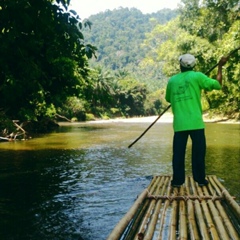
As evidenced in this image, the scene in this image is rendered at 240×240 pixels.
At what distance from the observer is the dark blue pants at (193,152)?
5.45m

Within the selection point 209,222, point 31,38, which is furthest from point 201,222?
point 31,38

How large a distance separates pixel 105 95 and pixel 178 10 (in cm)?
3306

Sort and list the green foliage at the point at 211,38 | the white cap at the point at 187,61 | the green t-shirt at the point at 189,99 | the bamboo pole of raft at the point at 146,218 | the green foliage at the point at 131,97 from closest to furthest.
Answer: the bamboo pole of raft at the point at 146,218
the green t-shirt at the point at 189,99
the white cap at the point at 187,61
the green foliage at the point at 211,38
the green foliage at the point at 131,97

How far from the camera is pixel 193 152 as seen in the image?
219 inches

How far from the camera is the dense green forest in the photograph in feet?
14.8

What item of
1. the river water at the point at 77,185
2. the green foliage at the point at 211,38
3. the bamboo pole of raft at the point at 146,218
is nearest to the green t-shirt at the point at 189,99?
the bamboo pole of raft at the point at 146,218

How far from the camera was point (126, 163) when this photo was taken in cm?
1255

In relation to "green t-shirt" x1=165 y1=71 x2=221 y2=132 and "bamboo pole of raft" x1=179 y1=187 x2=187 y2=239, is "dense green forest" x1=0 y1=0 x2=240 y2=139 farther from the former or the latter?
"bamboo pole of raft" x1=179 y1=187 x2=187 y2=239

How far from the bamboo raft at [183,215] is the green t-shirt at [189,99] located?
0.96m

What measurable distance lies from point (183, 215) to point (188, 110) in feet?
5.70

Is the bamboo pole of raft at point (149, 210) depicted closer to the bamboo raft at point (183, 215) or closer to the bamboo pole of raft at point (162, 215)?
the bamboo raft at point (183, 215)

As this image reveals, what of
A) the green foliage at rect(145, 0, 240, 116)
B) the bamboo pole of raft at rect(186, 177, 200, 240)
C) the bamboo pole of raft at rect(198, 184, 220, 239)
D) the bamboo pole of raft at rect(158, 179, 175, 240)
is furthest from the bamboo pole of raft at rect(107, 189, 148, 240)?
the green foliage at rect(145, 0, 240, 116)

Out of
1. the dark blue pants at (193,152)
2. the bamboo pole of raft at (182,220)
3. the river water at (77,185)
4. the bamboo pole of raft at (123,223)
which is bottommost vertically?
the river water at (77,185)

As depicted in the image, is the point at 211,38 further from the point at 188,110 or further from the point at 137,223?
the point at 137,223
